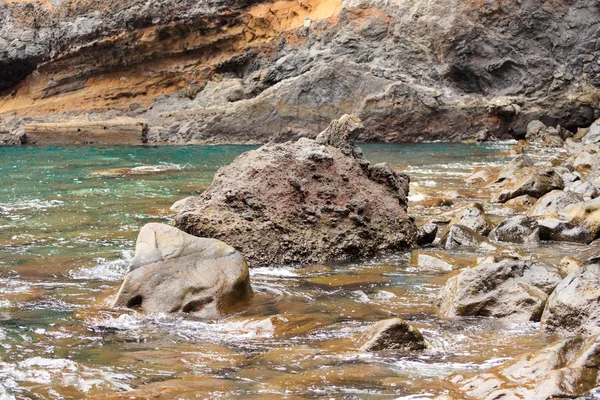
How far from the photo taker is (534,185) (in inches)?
397

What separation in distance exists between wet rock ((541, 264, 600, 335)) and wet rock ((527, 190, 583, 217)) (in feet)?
13.5

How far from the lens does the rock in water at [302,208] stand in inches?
Answer: 260

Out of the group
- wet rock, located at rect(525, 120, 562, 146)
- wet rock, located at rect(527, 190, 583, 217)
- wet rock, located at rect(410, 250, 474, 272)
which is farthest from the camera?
wet rock, located at rect(525, 120, 562, 146)

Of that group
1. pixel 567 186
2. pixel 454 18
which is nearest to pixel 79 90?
pixel 454 18

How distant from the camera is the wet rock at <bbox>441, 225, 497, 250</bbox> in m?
7.19

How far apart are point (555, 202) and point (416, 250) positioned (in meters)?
2.57

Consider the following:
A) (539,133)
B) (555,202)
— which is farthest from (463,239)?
(539,133)

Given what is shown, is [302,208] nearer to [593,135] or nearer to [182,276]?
[182,276]

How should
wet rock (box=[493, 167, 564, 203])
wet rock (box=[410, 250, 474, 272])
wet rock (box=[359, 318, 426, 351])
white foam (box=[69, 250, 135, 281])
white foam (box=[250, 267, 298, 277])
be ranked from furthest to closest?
wet rock (box=[493, 167, 564, 203]) < wet rock (box=[410, 250, 474, 272]) < white foam (box=[250, 267, 298, 277]) < white foam (box=[69, 250, 135, 281]) < wet rock (box=[359, 318, 426, 351])

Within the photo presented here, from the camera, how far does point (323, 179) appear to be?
23.8ft

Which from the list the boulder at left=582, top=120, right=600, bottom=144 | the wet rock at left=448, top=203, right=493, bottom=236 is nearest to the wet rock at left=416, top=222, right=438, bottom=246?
the wet rock at left=448, top=203, right=493, bottom=236

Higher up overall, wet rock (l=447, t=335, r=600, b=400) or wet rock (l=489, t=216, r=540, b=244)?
wet rock (l=447, t=335, r=600, b=400)

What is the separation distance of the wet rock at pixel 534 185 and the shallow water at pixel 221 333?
3.17m

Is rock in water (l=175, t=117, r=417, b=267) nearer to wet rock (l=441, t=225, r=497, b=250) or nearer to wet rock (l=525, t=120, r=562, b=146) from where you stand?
wet rock (l=441, t=225, r=497, b=250)
